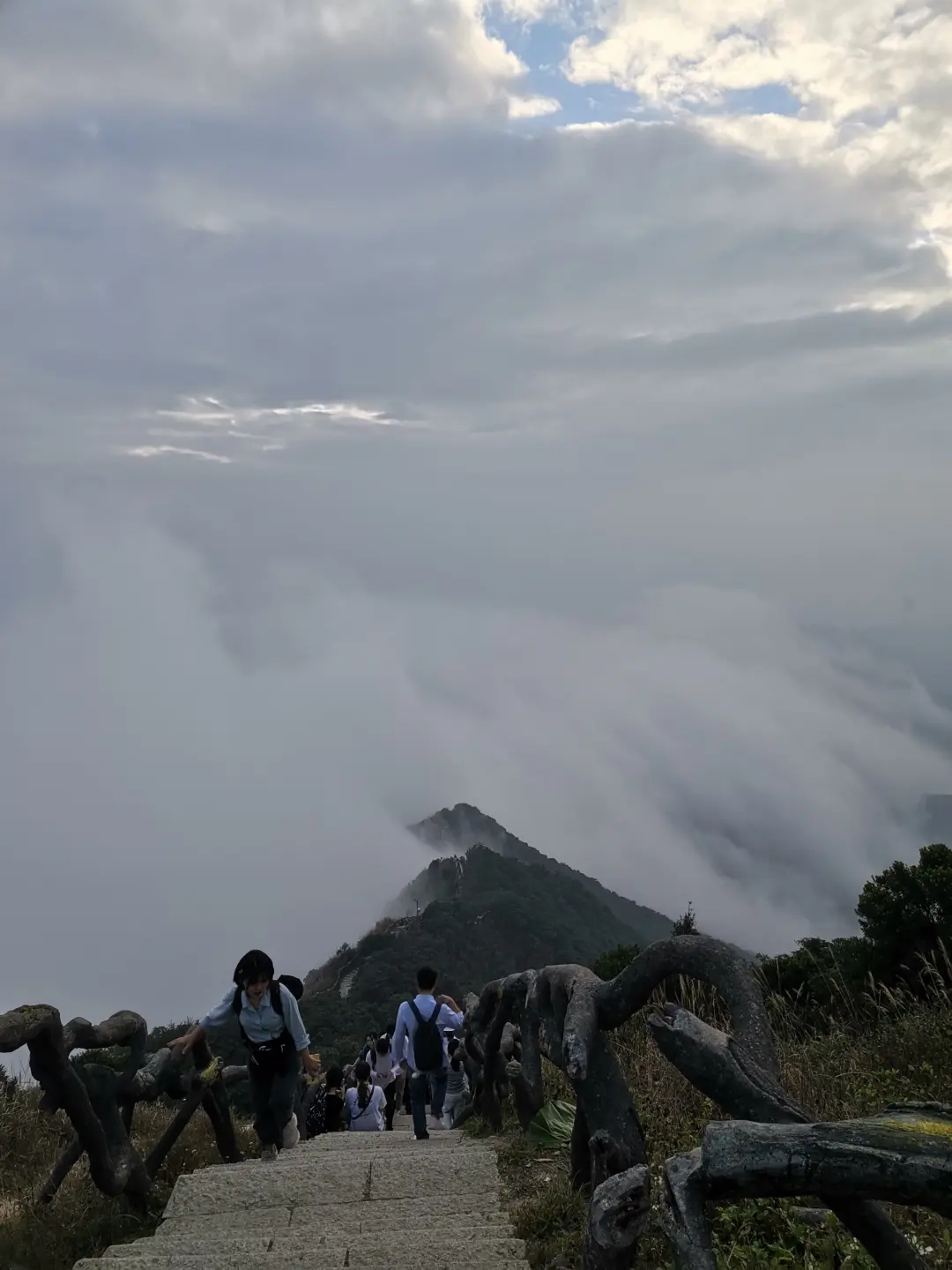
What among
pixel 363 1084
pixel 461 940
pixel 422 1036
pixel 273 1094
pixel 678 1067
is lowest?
pixel 678 1067

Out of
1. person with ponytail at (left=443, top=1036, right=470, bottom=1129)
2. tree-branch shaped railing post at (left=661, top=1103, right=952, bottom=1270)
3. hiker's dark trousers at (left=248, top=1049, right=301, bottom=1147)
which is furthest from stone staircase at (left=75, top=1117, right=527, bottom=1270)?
person with ponytail at (left=443, top=1036, right=470, bottom=1129)

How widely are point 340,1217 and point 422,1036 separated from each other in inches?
140

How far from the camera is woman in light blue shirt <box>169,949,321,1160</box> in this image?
6.73 m

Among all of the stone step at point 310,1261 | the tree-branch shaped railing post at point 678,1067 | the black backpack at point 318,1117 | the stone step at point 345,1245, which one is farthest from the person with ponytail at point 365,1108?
the stone step at point 310,1261

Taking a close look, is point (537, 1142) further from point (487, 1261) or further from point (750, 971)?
point (750, 971)

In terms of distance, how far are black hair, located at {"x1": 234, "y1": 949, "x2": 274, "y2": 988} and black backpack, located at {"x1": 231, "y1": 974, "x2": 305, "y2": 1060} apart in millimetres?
135

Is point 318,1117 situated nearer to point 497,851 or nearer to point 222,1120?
point 222,1120

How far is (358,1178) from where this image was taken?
584 cm

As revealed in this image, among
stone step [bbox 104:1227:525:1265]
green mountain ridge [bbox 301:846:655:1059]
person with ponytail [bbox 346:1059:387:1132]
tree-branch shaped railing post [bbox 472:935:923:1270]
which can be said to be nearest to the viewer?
tree-branch shaped railing post [bbox 472:935:923:1270]

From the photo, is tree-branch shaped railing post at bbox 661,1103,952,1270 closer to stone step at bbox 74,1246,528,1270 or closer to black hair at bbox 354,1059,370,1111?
stone step at bbox 74,1246,528,1270

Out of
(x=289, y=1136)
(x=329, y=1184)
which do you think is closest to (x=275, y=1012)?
(x=329, y=1184)

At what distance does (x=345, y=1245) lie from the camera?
454 centimetres

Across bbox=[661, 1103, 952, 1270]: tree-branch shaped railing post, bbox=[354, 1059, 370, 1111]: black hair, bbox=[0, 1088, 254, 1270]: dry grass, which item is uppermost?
bbox=[354, 1059, 370, 1111]: black hair

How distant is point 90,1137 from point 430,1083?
592 centimetres
